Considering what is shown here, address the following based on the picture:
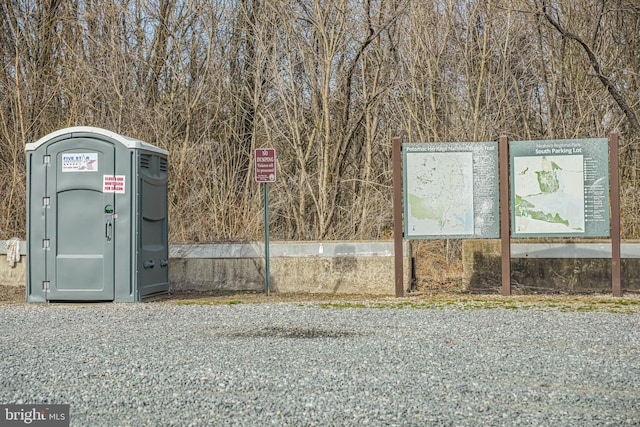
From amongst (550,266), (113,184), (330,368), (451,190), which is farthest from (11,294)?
(330,368)

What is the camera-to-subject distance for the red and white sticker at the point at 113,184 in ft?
45.0

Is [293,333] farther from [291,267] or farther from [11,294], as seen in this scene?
[11,294]

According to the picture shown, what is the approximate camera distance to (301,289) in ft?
52.1

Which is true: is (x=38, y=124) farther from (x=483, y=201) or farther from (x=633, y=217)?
(x=633, y=217)

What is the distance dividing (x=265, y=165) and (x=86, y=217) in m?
2.99

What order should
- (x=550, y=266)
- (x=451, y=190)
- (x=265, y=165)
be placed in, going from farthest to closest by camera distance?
(x=550, y=266) → (x=265, y=165) → (x=451, y=190)

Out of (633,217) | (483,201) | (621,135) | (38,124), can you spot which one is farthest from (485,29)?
(38,124)

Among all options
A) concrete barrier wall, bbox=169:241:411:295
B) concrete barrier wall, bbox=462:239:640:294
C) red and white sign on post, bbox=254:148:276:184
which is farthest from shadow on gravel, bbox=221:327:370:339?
concrete barrier wall, bbox=462:239:640:294

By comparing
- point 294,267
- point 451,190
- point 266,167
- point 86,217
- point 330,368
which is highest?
point 266,167

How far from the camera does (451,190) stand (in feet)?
48.0

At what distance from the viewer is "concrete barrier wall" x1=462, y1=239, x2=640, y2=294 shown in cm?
1518

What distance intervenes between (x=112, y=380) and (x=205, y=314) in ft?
15.7

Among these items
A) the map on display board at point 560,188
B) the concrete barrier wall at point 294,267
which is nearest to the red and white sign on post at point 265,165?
Answer: the concrete barrier wall at point 294,267

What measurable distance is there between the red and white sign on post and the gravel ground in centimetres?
388
